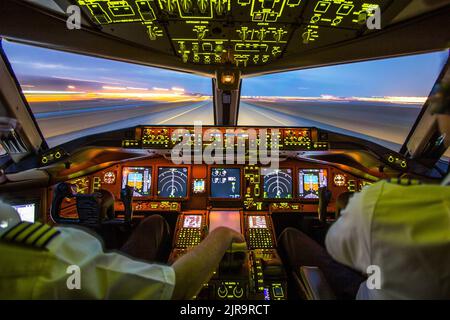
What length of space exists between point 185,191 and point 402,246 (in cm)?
266

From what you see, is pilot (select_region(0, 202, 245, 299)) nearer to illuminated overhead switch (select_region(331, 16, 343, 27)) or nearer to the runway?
illuminated overhead switch (select_region(331, 16, 343, 27))

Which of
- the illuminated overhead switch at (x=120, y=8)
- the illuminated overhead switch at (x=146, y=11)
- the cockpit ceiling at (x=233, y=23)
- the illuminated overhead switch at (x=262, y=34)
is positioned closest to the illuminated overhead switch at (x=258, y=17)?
the cockpit ceiling at (x=233, y=23)

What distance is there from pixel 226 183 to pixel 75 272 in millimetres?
2629

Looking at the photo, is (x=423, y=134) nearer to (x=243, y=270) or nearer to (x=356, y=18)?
(x=356, y=18)

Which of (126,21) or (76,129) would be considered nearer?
(126,21)

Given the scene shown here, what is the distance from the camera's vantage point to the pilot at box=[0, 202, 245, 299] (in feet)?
1.72

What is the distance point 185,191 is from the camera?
3.14 meters

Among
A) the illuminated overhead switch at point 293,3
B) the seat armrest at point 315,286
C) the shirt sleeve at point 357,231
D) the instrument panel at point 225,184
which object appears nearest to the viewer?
the shirt sleeve at point 357,231

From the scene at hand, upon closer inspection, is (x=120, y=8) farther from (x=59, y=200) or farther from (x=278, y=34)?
(x=59, y=200)

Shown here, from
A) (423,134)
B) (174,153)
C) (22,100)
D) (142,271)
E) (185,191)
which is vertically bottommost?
(185,191)

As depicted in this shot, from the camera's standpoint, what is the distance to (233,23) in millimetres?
2127

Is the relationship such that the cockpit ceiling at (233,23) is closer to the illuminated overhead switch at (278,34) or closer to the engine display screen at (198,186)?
the illuminated overhead switch at (278,34)

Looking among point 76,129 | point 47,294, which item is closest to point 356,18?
point 47,294

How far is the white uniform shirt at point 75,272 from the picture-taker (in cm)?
52
